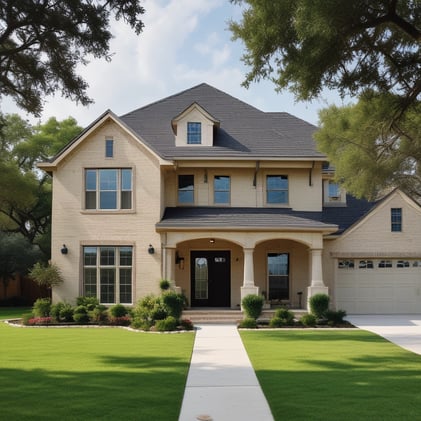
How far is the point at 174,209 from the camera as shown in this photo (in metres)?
23.7

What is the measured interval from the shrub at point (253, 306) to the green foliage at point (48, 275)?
7.57 metres

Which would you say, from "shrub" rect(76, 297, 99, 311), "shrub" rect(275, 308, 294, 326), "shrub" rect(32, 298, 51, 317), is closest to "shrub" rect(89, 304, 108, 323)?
"shrub" rect(76, 297, 99, 311)

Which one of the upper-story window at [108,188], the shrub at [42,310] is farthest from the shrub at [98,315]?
the upper-story window at [108,188]

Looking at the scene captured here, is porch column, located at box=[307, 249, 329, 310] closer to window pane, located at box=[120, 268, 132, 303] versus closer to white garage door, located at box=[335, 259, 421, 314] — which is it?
white garage door, located at box=[335, 259, 421, 314]

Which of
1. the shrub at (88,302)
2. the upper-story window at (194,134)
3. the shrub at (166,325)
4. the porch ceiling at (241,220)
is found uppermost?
the upper-story window at (194,134)

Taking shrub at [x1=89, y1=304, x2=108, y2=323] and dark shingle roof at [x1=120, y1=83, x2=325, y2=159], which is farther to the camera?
dark shingle roof at [x1=120, y1=83, x2=325, y2=159]

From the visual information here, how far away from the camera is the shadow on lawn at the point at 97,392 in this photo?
7.62 m

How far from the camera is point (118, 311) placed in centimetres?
2064

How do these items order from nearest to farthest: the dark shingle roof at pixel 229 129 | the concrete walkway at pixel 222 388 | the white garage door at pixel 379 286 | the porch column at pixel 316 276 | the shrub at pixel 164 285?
the concrete walkway at pixel 222 388, the shrub at pixel 164 285, the porch column at pixel 316 276, the dark shingle roof at pixel 229 129, the white garage door at pixel 379 286

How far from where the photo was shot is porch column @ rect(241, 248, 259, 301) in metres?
21.5

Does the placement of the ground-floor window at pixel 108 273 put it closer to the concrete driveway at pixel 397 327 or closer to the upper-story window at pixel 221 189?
the upper-story window at pixel 221 189

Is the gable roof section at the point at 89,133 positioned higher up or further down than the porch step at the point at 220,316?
higher up

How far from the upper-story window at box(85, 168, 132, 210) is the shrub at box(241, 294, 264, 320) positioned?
20.4ft

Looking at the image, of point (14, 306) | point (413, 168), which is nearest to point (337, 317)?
point (413, 168)
